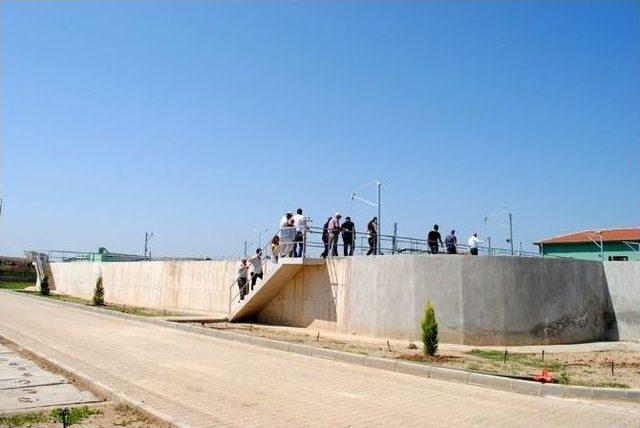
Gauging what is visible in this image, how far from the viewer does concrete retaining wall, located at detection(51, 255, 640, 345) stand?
16906 millimetres

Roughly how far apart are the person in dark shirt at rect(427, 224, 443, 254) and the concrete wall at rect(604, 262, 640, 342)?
257 inches

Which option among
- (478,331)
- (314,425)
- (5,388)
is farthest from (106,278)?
(314,425)

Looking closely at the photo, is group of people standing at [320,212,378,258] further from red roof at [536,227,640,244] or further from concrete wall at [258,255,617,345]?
red roof at [536,227,640,244]

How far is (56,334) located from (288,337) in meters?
6.57

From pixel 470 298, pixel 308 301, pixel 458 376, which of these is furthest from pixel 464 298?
pixel 458 376

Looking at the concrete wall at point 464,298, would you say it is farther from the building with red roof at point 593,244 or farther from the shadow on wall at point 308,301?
the building with red roof at point 593,244

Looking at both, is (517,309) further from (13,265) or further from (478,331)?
(13,265)

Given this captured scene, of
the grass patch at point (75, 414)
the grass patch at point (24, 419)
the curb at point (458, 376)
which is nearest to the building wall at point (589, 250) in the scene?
the curb at point (458, 376)

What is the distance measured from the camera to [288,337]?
54.1 feet

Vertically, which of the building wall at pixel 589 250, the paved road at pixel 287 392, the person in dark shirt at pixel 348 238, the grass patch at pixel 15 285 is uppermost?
the building wall at pixel 589 250

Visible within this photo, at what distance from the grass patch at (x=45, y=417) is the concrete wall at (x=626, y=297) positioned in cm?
1935

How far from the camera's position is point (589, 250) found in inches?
1540

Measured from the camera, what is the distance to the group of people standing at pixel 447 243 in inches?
820

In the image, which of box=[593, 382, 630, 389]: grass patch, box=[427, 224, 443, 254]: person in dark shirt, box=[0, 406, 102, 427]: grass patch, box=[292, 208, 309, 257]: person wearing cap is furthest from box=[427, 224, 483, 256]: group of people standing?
box=[0, 406, 102, 427]: grass patch
